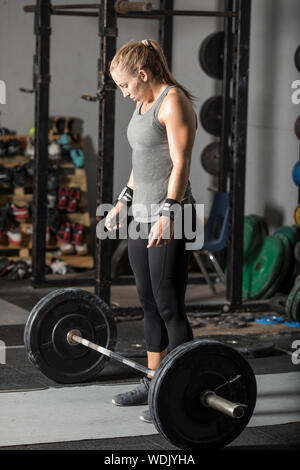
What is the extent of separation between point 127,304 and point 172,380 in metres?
2.76

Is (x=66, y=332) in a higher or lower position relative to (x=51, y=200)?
lower

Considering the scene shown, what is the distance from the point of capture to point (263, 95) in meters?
6.04

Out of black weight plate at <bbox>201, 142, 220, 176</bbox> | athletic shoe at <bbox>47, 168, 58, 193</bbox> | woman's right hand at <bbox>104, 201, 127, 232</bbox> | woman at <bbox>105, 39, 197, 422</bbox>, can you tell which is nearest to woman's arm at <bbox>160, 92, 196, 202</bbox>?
woman at <bbox>105, 39, 197, 422</bbox>

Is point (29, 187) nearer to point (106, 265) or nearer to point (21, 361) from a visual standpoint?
point (106, 265)

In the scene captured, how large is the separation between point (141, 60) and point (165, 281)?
74cm

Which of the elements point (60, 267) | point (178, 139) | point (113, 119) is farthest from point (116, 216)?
point (60, 267)

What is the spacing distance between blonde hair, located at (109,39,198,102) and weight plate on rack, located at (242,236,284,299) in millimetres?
2967

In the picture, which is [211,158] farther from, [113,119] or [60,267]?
[113,119]

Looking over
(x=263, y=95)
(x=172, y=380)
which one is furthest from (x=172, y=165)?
(x=263, y=95)

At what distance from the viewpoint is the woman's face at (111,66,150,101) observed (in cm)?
268

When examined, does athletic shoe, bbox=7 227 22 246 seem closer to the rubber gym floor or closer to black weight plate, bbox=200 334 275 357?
the rubber gym floor

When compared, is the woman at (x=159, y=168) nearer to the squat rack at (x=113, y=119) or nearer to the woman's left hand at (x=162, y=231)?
the woman's left hand at (x=162, y=231)

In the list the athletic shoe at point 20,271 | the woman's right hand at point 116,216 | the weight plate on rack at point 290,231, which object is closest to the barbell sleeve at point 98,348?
the woman's right hand at point 116,216

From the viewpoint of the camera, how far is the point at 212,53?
6102 mm
